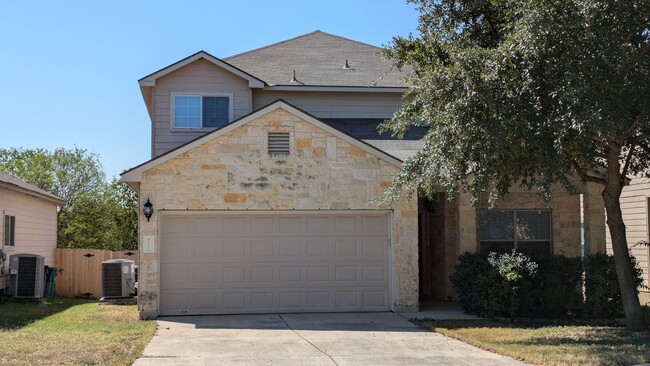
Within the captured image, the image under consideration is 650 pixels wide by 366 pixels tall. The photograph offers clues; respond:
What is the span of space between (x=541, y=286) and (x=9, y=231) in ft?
46.7

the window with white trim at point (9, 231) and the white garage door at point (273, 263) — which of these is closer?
the white garage door at point (273, 263)

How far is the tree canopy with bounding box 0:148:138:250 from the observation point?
33.1 m

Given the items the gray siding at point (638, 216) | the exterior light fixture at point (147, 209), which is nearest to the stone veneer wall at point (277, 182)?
the exterior light fixture at point (147, 209)

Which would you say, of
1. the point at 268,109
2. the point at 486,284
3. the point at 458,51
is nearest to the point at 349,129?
the point at 268,109

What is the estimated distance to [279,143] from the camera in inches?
621

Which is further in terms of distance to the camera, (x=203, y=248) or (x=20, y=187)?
(x=20, y=187)

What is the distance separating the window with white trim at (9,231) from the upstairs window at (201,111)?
5.43 m

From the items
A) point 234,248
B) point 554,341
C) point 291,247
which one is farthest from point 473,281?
point 234,248

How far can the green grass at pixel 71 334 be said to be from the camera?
10305mm

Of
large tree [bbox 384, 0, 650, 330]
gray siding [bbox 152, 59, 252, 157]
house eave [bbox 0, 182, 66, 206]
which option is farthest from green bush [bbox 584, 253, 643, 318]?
house eave [bbox 0, 182, 66, 206]

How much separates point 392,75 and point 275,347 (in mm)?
12232

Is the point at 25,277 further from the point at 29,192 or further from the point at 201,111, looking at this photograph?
the point at 201,111

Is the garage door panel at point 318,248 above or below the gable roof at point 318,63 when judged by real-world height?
below

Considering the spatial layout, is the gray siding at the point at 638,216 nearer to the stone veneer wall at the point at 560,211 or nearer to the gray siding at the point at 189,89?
the stone veneer wall at the point at 560,211
